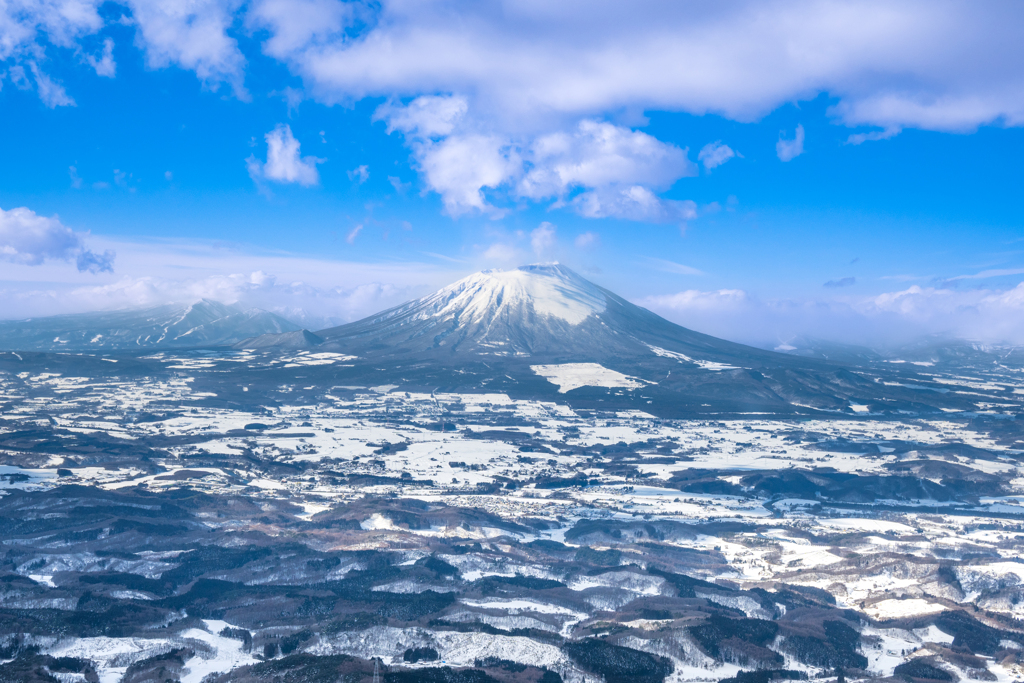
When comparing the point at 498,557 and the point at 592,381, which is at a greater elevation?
the point at 592,381

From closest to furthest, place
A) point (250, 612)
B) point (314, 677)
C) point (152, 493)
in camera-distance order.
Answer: point (314, 677) < point (250, 612) < point (152, 493)

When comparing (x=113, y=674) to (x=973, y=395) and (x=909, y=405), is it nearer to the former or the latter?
(x=909, y=405)

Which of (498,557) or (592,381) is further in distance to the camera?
(592,381)

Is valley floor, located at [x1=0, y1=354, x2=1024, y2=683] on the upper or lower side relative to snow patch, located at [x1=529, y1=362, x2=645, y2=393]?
lower

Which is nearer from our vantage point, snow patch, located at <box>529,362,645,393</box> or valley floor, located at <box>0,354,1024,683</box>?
valley floor, located at <box>0,354,1024,683</box>

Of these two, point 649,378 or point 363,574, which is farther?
point 649,378

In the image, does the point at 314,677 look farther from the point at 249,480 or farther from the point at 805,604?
the point at 249,480

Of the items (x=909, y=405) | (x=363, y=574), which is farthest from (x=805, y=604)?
(x=909, y=405)

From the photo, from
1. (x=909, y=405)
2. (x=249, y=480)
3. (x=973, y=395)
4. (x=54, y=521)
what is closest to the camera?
(x=54, y=521)

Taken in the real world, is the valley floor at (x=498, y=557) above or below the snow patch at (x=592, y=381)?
below

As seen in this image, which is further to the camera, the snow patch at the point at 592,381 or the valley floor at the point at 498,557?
the snow patch at the point at 592,381

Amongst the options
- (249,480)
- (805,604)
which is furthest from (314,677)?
(249,480)
